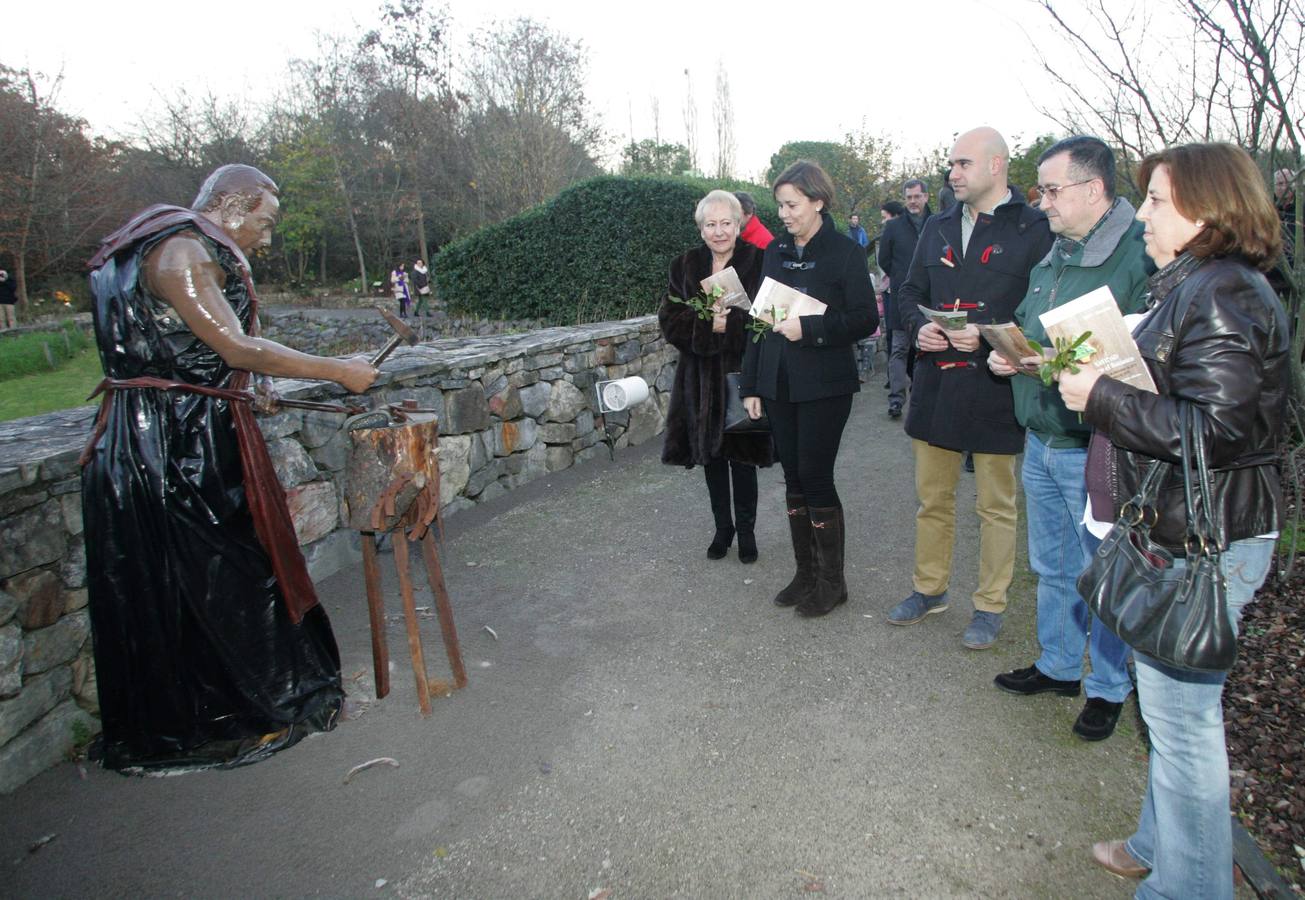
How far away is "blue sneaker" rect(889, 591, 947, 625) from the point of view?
13.1 ft

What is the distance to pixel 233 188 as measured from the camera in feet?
9.63

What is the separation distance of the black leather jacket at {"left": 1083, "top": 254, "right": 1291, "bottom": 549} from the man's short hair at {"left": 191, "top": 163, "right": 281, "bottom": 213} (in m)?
2.72

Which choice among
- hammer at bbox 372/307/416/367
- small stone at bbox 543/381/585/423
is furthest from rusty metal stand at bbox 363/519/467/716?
small stone at bbox 543/381/585/423

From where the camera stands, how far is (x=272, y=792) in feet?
9.43

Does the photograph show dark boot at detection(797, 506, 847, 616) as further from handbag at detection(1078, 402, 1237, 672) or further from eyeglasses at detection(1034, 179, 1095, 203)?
handbag at detection(1078, 402, 1237, 672)

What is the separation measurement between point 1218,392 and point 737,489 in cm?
309

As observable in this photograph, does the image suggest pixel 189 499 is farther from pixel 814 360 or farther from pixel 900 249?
pixel 900 249

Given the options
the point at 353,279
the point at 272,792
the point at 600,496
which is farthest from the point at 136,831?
the point at 353,279

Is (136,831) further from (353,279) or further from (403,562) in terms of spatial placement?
(353,279)

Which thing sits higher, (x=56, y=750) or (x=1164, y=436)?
(x=1164, y=436)

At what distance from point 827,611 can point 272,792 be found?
8.22ft

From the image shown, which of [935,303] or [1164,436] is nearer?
[1164,436]

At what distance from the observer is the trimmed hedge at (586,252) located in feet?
35.6

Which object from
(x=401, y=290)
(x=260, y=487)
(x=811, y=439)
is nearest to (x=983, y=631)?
(x=811, y=439)
